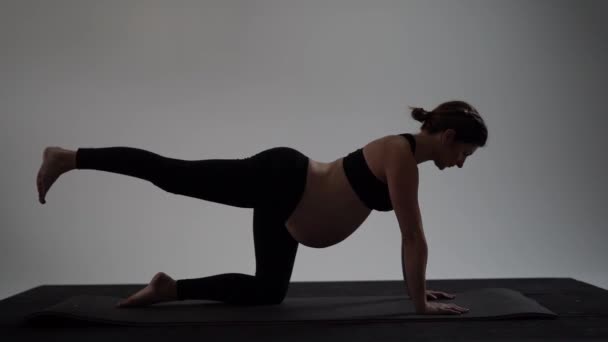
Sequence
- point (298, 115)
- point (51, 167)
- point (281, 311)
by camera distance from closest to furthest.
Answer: point (51, 167) < point (281, 311) < point (298, 115)

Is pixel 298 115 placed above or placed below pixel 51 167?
above

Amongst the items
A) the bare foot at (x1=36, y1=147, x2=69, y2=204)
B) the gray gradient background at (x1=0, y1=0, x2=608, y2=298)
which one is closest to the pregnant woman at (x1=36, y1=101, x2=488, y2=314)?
the bare foot at (x1=36, y1=147, x2=69, y2=204)

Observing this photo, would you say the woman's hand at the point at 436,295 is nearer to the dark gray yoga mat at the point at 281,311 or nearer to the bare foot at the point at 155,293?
the dark gray yoga mat at the point at 281,311

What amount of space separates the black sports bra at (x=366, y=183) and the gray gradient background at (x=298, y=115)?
2.12m

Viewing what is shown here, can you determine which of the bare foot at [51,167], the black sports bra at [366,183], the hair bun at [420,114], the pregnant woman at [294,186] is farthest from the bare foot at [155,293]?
the hair bun at [420,114]

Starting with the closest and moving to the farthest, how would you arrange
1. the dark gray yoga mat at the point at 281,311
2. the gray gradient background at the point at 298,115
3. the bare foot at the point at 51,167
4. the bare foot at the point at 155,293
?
the dark gray yoga mat at the point at 281,311 < the bare foot at the point at 51,167 < the bare foot at the point at 155,293 < the gray gradient background at the point at 298,115

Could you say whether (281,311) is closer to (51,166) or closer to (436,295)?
(436,295)

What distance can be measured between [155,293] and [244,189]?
0.57 m

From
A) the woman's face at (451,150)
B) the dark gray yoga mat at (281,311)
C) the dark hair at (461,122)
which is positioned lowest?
the dark gray yoga mat at (281,311)

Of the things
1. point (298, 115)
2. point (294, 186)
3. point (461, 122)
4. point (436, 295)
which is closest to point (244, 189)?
point (294, 186)

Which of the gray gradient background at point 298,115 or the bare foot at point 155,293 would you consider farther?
the gray gradient background at point 298,115

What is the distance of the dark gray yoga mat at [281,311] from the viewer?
7.83 ft

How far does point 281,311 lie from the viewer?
103 inches

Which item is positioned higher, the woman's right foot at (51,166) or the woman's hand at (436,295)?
the woman's right foot at (51,166)
